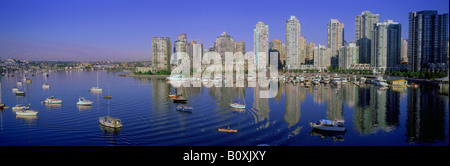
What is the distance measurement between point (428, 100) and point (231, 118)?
395 inches

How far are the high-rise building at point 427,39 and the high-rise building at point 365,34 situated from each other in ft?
45.7

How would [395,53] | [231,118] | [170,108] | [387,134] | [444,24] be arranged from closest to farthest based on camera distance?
[387,134] < [231,118] < [170,108] < [444,24] < [395,53]

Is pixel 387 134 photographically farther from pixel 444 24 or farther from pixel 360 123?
pixel 444 24

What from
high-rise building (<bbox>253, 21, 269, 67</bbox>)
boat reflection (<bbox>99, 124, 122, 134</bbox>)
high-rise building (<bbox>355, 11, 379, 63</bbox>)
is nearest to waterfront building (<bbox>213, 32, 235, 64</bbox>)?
high-rise building (<bbox>253, 21, 269, 67</bbox>)

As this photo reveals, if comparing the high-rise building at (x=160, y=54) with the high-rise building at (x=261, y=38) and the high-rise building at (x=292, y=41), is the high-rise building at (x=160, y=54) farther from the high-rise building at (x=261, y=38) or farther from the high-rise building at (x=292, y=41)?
the high-rise building at (x=292, y=41)

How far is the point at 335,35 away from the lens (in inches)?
2157

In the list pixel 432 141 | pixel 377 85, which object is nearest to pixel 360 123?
pixel 432 141

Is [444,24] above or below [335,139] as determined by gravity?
above

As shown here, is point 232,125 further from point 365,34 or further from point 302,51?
point 302,51

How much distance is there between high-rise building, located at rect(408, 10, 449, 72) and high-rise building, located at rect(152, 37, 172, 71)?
31451 mm

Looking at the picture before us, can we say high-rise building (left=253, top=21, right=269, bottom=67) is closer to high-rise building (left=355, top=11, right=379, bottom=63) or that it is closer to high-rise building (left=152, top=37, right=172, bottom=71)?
high-rise building (left=152, top=37, right=172, bottom=71)

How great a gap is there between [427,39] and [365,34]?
684 inches

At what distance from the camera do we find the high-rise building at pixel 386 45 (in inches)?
1561
